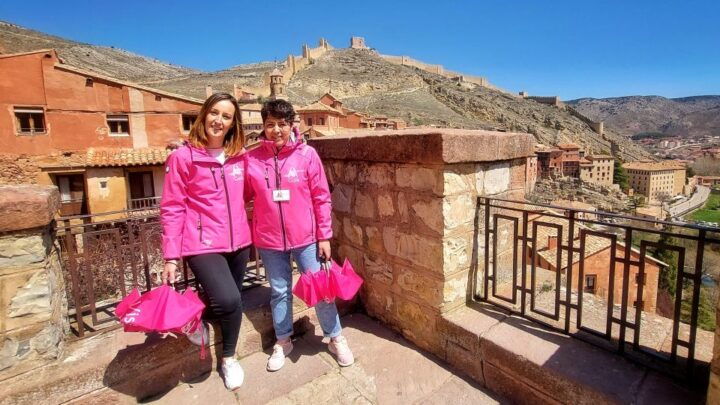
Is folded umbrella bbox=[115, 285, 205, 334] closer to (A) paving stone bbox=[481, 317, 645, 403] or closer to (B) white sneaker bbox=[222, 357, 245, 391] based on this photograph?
(B) white sneaker bbox=[222, 357, 245, 391]

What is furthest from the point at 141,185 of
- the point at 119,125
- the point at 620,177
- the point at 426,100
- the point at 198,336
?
the point at 620,177

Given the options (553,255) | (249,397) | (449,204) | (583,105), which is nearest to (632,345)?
(449,204)

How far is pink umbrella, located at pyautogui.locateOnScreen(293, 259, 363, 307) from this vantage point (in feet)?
7.70

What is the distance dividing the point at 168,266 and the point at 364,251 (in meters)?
1.52

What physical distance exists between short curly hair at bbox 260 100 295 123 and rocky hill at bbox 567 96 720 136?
A: 154 metres

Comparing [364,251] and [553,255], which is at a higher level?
[364,251]

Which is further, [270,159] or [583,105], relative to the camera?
[583,105]

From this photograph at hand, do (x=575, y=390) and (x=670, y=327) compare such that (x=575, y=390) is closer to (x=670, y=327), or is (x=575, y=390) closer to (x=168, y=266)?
(x=670, y=327)

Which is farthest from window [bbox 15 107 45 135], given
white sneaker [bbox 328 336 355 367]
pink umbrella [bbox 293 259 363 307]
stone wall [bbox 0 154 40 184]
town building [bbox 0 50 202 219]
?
white sneaker [bbox 328 336 355 367]

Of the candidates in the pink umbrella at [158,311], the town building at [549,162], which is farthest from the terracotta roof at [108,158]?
the town building at [549,162]

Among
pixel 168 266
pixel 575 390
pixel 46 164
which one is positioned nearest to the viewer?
pixel 575 390

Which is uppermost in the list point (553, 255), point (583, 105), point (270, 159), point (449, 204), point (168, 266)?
point (583, 105)

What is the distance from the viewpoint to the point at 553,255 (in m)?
10.7

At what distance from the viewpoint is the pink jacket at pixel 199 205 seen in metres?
2.07
